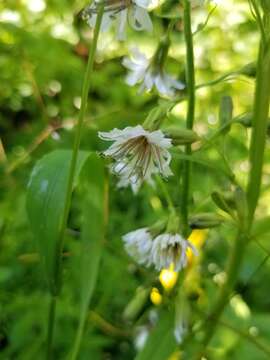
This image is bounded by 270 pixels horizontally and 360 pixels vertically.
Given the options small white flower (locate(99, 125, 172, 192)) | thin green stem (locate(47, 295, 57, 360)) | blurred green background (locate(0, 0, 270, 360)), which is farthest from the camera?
blurred green background (locate(0, 0, 270, 360))

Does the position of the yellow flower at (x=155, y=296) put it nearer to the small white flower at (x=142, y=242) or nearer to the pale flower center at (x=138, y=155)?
the small white flower at (x=142, y=242)

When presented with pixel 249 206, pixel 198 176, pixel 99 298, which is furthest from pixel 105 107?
pixel 249 206

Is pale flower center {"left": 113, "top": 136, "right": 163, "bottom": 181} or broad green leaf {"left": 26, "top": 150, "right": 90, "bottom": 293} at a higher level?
pale flower center {"left": 113, "top": 136, "right": 163, "bottom": 181}

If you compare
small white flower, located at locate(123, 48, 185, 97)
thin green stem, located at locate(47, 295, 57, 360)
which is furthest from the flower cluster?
thin green stem, located at locate(47, 295, 57, 360)

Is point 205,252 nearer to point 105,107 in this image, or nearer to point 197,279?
point 197,279

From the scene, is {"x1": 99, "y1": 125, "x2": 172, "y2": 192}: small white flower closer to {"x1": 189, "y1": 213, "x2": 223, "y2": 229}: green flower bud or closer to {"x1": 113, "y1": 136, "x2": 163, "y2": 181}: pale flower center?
{"x1": 113, "y1": 136, "x2": 163, "y2": 181}: pale flower center
